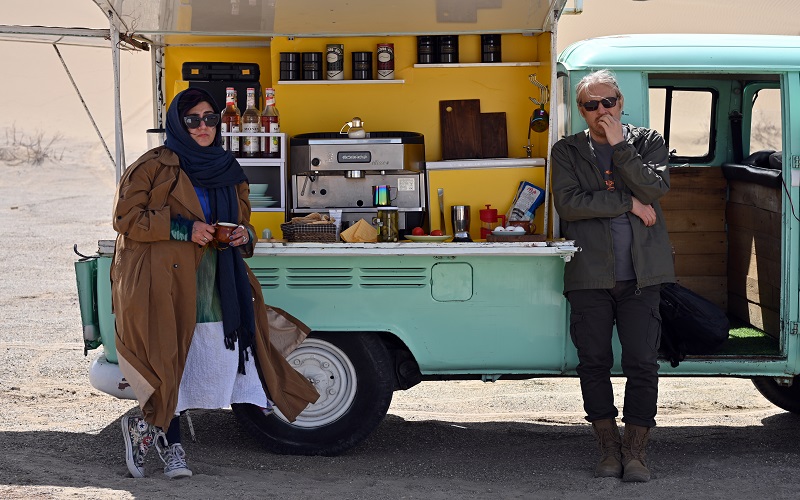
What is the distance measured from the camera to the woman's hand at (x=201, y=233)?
4.94 m

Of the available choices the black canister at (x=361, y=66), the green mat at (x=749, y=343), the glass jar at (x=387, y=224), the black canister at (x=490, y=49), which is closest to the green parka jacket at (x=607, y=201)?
the green mat at (x=749, y=343)

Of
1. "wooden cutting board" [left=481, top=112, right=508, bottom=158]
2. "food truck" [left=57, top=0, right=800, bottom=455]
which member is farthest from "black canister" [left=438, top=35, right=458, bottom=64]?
"wooden cutting board" [left=481, top=112, right=508, bottom=158]

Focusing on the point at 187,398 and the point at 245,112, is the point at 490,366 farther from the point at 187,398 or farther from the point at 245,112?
the point at 245,112

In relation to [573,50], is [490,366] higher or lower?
lower

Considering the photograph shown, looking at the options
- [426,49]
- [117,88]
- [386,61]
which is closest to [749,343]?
[426,49]

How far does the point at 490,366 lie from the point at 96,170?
1860 centimetres

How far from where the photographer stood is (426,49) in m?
6.32

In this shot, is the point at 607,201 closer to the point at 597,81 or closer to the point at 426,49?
the point at 597,81

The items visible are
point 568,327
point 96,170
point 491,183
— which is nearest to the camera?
point 568,327

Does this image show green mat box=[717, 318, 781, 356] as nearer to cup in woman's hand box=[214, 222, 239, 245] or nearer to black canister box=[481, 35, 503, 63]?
black canister box=[481, 35, 503, 63]

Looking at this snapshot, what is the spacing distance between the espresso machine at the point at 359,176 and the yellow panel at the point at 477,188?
11 cm

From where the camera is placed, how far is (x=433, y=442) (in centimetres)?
618

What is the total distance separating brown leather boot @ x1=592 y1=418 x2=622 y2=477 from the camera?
526cm

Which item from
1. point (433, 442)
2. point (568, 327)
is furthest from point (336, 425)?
point (568, 327)
